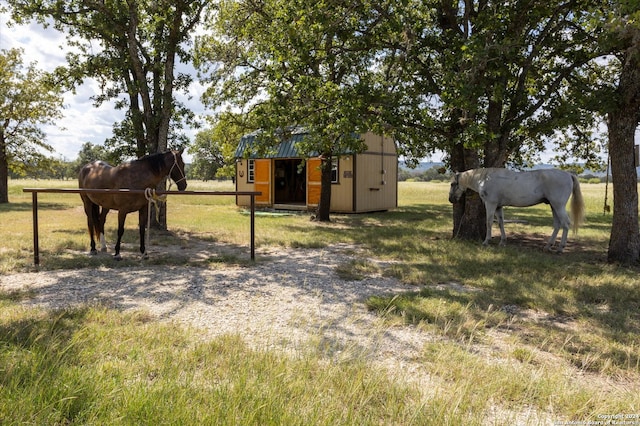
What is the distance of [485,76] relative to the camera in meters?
8.26

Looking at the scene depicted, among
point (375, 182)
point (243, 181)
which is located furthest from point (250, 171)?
point (375, 182)

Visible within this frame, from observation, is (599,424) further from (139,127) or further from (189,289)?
(139,127)

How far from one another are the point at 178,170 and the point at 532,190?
742 cm

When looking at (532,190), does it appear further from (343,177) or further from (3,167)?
(3,167)

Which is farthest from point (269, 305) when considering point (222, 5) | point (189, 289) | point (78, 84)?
point (222, 5)

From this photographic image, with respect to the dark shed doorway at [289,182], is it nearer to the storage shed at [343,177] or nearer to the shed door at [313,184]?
the storage shed at [343,177]

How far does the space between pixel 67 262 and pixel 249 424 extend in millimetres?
6217

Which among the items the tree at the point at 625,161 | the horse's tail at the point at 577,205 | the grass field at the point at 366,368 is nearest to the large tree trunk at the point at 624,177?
the tree at the point at 625,161

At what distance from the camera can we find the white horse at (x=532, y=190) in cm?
848

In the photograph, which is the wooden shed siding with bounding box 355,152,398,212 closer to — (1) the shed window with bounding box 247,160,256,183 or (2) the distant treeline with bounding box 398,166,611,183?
(1) the shed window with bounding box 247,160,256,183

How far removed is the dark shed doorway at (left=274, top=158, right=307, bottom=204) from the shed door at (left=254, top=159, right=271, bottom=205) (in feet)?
8.08

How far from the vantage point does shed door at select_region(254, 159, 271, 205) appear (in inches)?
811

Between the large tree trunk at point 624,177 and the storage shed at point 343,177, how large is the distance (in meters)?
9.75

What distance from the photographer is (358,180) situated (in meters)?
18.1
